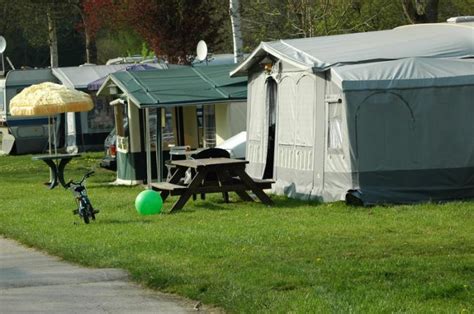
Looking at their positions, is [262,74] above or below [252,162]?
above

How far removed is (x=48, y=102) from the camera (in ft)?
87.5

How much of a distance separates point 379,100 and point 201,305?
9114mm

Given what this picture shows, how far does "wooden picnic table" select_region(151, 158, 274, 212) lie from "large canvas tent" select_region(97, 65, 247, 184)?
18.2 feet

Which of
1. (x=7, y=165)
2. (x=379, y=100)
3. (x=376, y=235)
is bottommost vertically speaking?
(x=7, y=165)

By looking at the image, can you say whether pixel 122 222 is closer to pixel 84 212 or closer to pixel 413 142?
pixel 84 212

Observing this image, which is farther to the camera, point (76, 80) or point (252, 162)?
point (76, 80)

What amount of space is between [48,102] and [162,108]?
2835 mm

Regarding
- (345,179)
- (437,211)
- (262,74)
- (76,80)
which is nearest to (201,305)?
(437,211)

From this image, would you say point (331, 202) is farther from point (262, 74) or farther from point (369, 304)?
point (369, 304)

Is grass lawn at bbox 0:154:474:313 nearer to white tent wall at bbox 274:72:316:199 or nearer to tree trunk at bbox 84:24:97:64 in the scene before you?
white tent wall at bbox 274:72:316:199

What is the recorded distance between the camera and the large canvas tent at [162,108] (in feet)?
84.0

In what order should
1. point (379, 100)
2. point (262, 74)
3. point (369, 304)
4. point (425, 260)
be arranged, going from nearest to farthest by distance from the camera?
Answer: point (369, 304)
point (425, 260)
point (379, 100)
point (262, 74)

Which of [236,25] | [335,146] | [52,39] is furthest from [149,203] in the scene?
[52,39]

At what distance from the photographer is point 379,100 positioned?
61.2 feet
